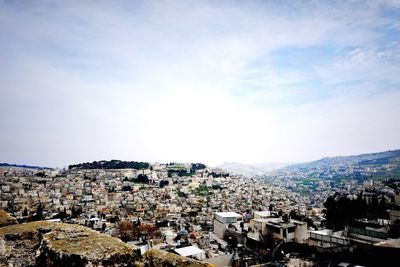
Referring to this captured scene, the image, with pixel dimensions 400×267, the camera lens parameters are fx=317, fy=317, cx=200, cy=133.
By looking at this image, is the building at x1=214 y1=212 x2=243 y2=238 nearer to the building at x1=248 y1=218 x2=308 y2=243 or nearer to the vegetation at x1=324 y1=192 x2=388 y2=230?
the building at x1=248 y1=218 x2=308 y2=243

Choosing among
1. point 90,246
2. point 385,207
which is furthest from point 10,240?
point 385,207

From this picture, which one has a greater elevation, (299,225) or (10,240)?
(10,240)

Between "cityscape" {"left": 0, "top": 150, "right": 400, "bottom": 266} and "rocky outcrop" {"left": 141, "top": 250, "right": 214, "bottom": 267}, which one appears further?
"cityscape" {"left": 0, "top": 150, "right": 400, "bottom": 266}

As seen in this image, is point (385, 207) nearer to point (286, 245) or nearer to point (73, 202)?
point (286, 245)

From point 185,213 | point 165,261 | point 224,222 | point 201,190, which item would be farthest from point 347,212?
point 201,190

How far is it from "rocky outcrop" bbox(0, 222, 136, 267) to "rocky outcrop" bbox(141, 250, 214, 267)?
0.29 m

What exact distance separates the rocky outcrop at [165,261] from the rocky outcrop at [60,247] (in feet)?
0.94

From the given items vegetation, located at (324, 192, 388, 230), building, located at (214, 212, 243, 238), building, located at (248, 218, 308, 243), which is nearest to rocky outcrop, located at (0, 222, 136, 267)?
building, located at (248, 218, 308, 243)

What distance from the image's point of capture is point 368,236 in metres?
20.8

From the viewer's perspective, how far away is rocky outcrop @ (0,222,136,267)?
6.32 m

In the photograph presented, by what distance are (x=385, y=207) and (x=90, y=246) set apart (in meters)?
34.9

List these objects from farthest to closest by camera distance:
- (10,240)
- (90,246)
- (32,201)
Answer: (32,201)
(10,240)
(90,246)

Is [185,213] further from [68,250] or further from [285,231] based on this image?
[68,250]

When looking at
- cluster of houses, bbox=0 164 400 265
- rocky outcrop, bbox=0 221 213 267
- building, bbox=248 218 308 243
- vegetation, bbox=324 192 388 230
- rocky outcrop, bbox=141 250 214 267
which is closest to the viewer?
rocky outcrop, bbox=141 250 214 267
